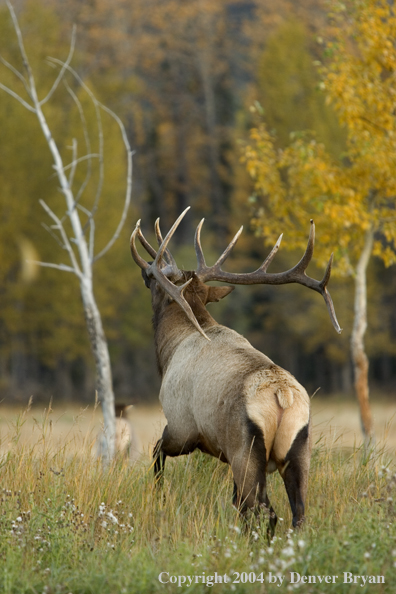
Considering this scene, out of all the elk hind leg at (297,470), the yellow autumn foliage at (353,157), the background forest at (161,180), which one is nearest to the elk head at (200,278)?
the elk hind leg at (297,470)

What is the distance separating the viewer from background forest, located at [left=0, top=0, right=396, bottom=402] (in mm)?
24828

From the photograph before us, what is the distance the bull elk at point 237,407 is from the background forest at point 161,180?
38.1ft

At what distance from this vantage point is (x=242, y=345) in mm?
5168

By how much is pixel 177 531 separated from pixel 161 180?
3514 centimetres

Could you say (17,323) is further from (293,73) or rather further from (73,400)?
(293,73)

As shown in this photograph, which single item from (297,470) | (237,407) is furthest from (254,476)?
(237,407)

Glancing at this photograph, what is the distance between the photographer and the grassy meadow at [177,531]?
11.8 feet

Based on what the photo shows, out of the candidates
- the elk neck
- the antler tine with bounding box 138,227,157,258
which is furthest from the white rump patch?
the antler tine with bounding box 138,227,157,258

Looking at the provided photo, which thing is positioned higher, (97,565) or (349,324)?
(97,565)

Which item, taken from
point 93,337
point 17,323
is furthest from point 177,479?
point 17,323

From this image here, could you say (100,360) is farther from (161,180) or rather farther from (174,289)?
(161,180)

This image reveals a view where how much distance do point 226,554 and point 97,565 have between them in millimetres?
702

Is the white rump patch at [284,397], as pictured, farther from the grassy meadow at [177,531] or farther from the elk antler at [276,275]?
the elk antler at [276,275]

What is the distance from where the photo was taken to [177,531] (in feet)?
14.9
